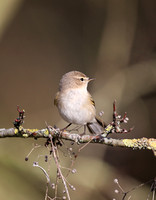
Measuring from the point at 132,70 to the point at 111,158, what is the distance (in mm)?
1976

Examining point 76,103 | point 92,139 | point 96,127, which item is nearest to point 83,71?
point 96,127

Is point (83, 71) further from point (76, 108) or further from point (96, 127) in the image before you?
point (76, 108)

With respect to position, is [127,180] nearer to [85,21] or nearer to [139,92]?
[139,92]

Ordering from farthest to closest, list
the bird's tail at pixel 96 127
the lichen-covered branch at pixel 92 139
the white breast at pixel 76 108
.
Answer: the bird's tail at pixel 96 127 < the white breast at pixel 76 108 < the lichen-covered branch at pixel 92 139

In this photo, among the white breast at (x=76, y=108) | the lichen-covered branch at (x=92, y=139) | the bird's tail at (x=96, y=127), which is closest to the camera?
the lichen-covered branch at (x=92, y=139)

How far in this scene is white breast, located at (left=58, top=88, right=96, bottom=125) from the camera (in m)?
5.30

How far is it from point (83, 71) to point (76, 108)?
3.09 meters

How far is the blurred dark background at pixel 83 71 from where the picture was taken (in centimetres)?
565

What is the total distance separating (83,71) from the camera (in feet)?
27.3

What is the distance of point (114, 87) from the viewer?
273 inches

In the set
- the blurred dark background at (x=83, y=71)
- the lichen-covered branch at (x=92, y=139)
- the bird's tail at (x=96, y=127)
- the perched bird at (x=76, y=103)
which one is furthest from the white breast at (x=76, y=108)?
the lichen-covered branch at (x=92, y=139)

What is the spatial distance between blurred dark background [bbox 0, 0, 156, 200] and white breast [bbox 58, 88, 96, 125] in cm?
77

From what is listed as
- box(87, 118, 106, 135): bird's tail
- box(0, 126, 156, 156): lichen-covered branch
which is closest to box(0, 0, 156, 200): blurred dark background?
box(87, 118, 106, 135): bird's tail

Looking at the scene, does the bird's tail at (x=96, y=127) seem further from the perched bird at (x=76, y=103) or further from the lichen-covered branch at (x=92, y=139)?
the lichen-covered branch at (x=92, y=139)
